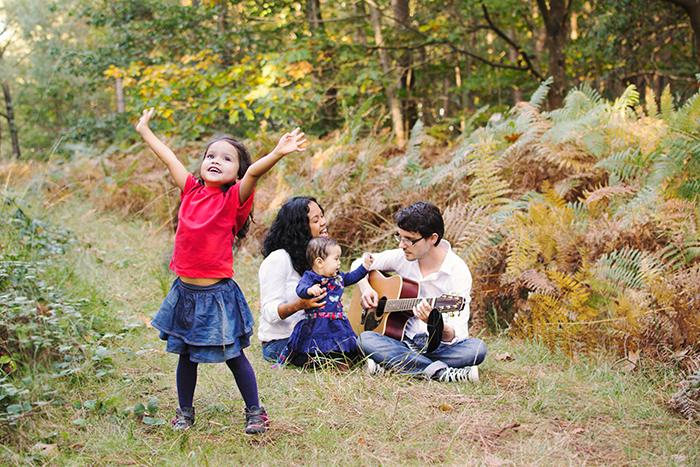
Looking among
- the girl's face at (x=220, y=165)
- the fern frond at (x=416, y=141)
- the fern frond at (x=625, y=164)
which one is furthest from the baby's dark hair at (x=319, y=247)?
the fern frond at (x=416, y=141)

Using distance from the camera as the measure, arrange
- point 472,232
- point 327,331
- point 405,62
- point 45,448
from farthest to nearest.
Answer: point 405,62, point 472,232, point 327,331, point 45,448

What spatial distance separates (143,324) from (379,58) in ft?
24.7

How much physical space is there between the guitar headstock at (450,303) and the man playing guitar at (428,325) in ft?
0.23

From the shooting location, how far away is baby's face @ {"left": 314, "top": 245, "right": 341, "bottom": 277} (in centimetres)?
331

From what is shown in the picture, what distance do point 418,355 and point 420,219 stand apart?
89 cm

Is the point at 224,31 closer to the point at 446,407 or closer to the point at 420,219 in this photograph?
the point at 420,219

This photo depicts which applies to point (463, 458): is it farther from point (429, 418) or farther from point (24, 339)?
point (24, 339)

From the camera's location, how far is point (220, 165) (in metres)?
2.65

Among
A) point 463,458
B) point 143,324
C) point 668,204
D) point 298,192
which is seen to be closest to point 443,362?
point 463,458

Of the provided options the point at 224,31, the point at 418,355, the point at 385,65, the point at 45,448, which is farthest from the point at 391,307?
the point at 224,31

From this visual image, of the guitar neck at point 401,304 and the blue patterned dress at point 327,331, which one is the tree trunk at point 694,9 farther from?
the blue patterned dress at point 327,331

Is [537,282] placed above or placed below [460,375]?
above

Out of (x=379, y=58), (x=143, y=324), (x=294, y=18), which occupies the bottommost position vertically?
(x=143, y=324)

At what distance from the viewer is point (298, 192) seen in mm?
6914
